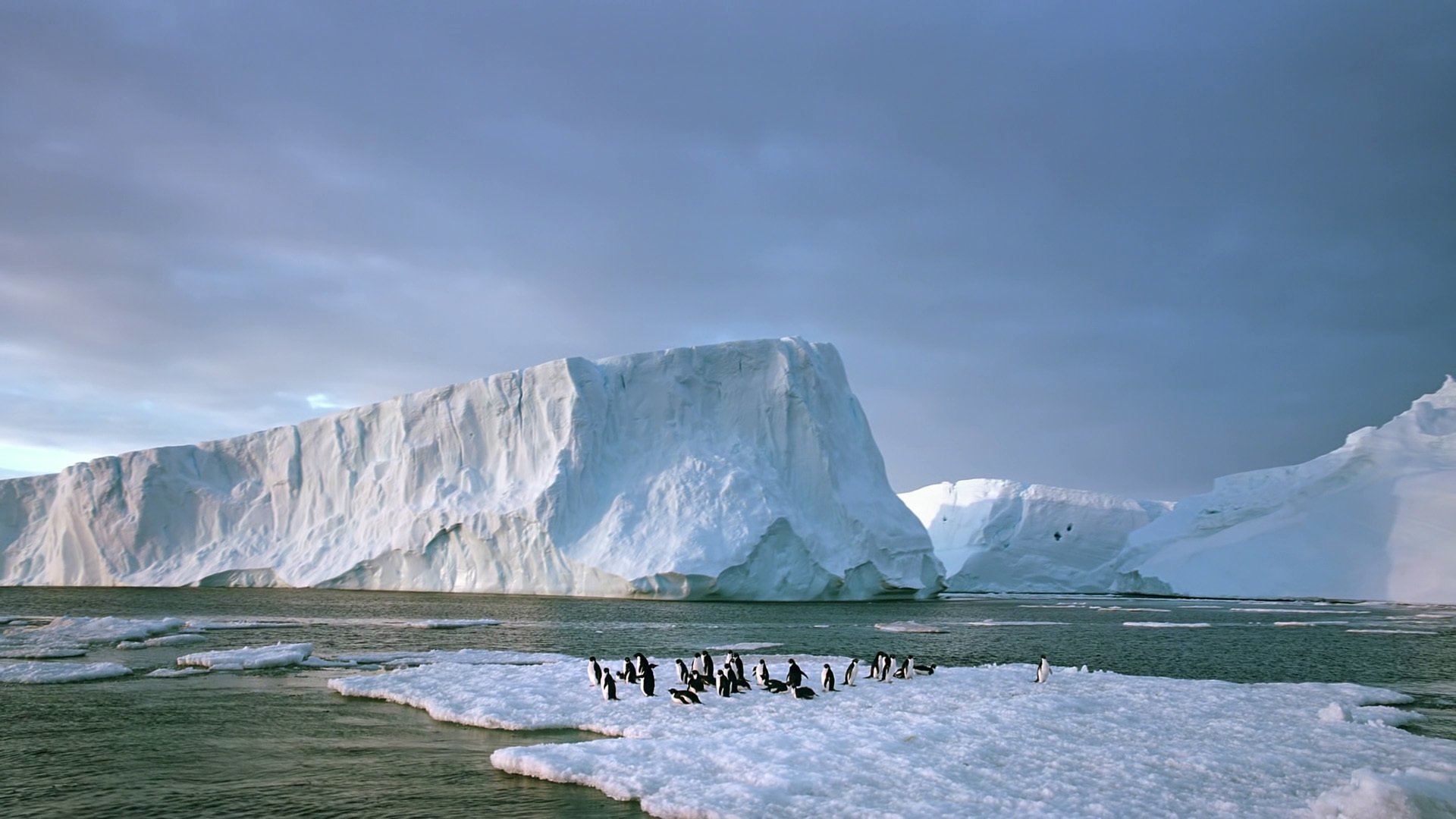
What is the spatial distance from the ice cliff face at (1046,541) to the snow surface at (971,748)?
47.0 m

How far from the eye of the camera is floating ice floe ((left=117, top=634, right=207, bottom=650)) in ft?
55.9

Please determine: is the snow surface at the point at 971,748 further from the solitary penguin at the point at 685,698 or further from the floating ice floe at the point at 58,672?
the floating ice floe at the point at 58,672

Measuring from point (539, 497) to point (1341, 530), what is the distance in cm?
3296

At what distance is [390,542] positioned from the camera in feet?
117

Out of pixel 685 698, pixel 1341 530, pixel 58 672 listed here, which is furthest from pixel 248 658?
pixel 1341 530

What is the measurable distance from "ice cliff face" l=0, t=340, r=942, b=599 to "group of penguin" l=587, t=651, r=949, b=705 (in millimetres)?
18647

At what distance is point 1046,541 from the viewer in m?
59.0

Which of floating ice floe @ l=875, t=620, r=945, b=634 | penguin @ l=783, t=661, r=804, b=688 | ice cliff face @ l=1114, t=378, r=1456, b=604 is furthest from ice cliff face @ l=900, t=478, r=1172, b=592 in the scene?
penguin @ l=783, t=661, r=804, b=688

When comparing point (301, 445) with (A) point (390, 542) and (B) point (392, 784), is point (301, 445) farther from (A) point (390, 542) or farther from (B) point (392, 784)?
(B) point (392, 784)

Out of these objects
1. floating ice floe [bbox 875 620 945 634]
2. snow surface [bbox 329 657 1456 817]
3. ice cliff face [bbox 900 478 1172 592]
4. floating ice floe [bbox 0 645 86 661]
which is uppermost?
ice cliff face [bbox 900 478 1172 592]

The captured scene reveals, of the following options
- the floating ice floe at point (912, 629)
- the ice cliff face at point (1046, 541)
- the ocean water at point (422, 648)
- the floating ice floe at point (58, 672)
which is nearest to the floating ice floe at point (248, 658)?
the ocean water at point (422, 648)

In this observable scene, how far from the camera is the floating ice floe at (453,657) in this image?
14.4 metres

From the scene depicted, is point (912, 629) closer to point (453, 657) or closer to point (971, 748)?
point (453, 657)

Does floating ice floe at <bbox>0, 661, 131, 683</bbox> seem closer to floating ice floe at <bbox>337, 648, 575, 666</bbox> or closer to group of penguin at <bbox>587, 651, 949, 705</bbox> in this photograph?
floating ice floe at <bbox>337, 648, 575, 666</bbox>
